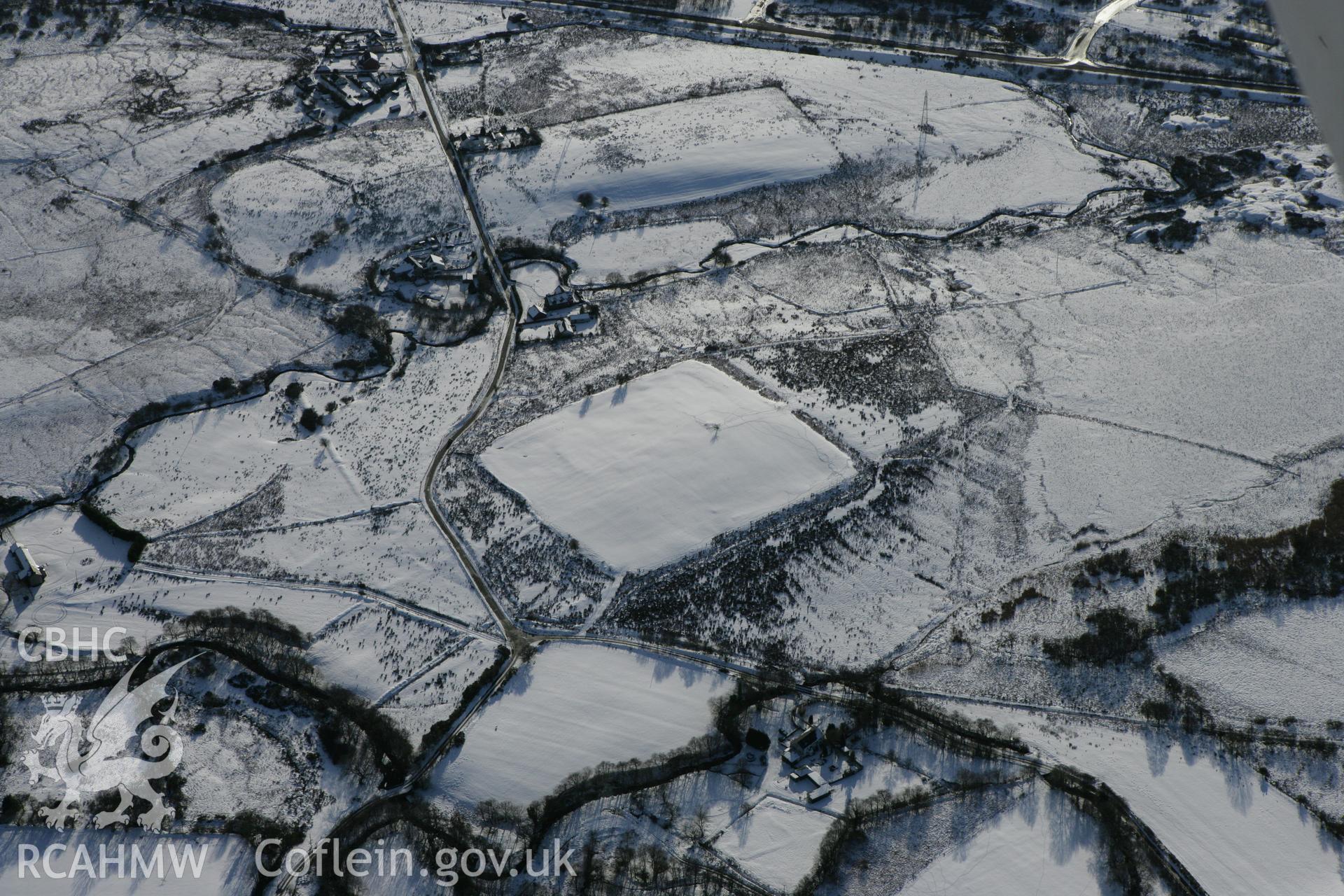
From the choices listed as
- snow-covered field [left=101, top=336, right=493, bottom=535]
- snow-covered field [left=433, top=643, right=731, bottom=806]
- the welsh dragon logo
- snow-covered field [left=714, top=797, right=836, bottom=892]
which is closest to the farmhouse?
snow-covered field [left=101, top=336, right=493, bottom=535]

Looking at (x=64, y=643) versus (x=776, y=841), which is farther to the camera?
(x=64, y=643)

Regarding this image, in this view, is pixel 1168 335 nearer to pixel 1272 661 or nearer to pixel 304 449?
pixel 1272 661

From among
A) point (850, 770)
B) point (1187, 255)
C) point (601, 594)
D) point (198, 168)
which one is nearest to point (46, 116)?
point (198, 168)

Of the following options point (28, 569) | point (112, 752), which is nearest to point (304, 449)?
point (28, 569)

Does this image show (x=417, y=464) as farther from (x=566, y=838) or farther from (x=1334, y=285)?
(x=1334, y=285)

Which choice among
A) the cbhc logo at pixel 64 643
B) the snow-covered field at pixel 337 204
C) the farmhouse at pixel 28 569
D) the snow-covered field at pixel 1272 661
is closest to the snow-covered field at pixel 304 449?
the farmhouse at pixel 28 569
